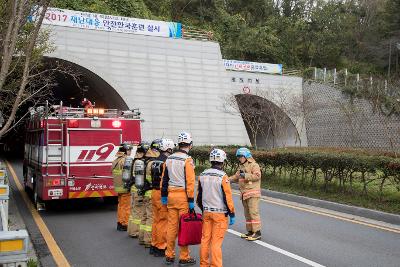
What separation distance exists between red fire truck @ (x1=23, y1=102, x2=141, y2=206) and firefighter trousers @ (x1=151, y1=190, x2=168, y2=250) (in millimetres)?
4248

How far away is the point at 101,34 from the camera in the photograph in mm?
28547

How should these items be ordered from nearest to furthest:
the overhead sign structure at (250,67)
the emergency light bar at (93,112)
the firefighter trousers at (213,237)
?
the firefighter trousers at (213,237)
the emergency light bar at (93,112)
the overhead sign structure at (250,67)

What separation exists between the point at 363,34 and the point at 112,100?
3386 centimetres

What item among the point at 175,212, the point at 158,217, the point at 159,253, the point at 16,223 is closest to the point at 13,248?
the point at 175,212

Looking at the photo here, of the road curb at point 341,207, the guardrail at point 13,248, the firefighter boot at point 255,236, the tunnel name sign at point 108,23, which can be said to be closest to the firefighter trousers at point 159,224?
the firefighter boot at point 255,236

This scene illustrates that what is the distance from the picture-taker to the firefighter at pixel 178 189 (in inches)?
251

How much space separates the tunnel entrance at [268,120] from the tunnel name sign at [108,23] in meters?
8.22

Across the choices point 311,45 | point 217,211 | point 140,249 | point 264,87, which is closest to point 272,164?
point 140,249

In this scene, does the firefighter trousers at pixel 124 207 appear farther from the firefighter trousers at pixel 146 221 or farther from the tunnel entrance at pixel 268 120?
the tunnel entrance at pixel 268 120

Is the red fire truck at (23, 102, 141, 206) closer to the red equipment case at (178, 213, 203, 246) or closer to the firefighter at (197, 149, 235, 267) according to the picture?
the red equipment case at (178, 213, 203, 246)

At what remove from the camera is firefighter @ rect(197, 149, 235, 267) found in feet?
19.2

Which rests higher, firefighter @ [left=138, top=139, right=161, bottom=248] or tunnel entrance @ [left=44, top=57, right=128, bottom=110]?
tunnel entrance @ [left=44, top=57, right=128, bottom=110]

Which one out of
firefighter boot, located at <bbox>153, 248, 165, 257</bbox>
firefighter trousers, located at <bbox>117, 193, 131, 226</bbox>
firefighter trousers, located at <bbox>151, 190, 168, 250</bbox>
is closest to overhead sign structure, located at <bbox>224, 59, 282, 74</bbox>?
firefighter trousers, located at <bbox>117, 193, 131, 226</bbox>

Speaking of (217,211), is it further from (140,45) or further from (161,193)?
(140,45)
